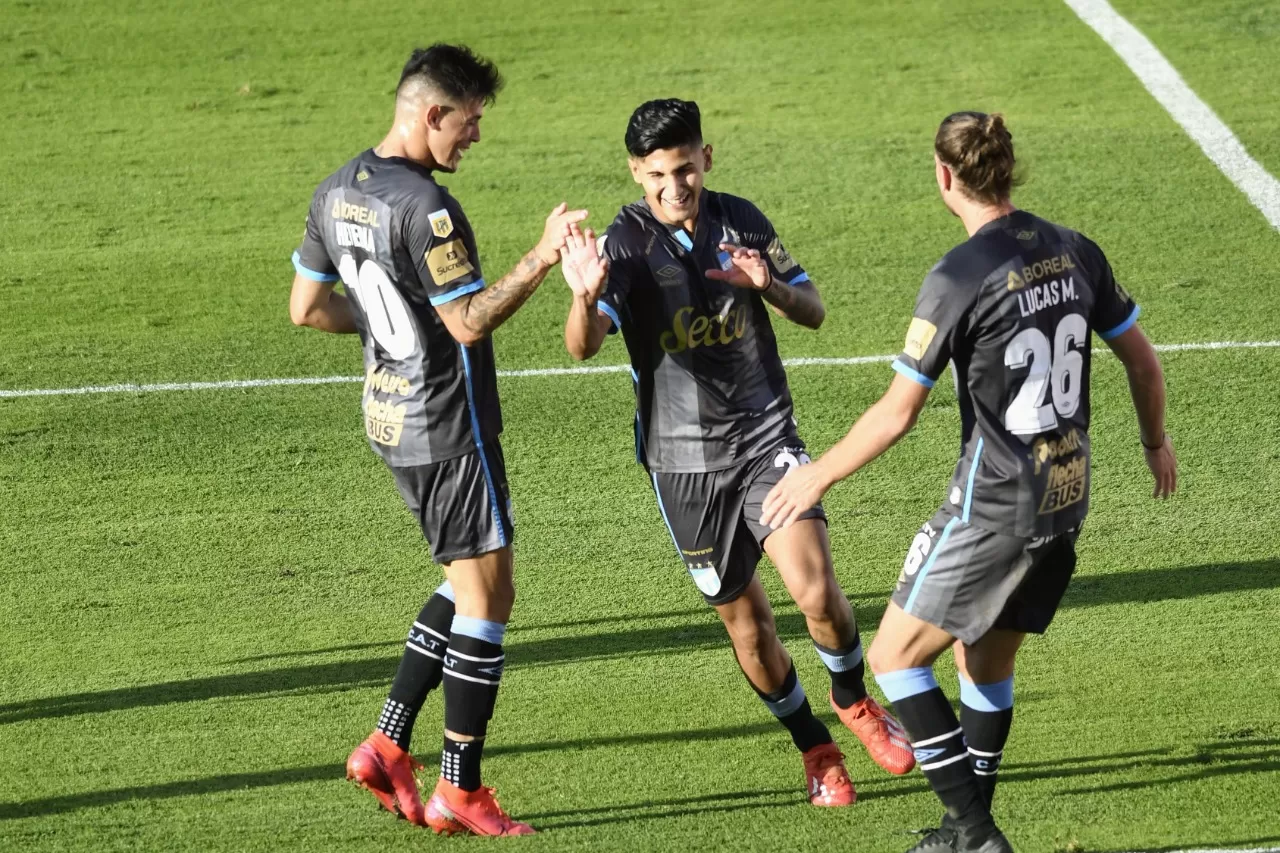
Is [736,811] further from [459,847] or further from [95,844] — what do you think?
[95,844]

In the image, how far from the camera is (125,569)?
6965mm

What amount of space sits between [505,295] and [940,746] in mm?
1696

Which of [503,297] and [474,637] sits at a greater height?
[503,297]

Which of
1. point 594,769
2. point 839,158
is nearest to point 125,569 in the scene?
point 594,769

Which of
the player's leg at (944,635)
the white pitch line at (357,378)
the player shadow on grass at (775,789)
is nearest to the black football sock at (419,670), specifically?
the player shadow on grass at (775,789)

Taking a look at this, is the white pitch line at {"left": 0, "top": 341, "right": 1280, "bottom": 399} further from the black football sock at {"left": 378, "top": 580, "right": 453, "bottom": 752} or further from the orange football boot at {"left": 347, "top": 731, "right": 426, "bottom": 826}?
the orange football boot at {"left": 347, "top": 731, "right": 426, "bottom": 826}

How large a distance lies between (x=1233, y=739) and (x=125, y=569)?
4.48 m

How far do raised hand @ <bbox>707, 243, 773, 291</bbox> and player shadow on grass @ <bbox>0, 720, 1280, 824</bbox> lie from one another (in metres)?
1.60

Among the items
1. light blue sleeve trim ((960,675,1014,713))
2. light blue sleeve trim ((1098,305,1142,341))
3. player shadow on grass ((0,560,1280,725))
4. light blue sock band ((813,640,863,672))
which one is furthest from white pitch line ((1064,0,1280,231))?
light blue sleeve trim ((960,675,1014,713))

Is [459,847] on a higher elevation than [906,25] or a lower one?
lower

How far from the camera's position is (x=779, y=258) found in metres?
5.17

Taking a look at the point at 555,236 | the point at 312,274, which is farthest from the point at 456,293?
the point at 312,274

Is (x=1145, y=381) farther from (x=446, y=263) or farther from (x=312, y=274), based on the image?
(x=312, y=274)

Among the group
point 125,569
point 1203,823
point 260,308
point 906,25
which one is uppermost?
point 906,25
